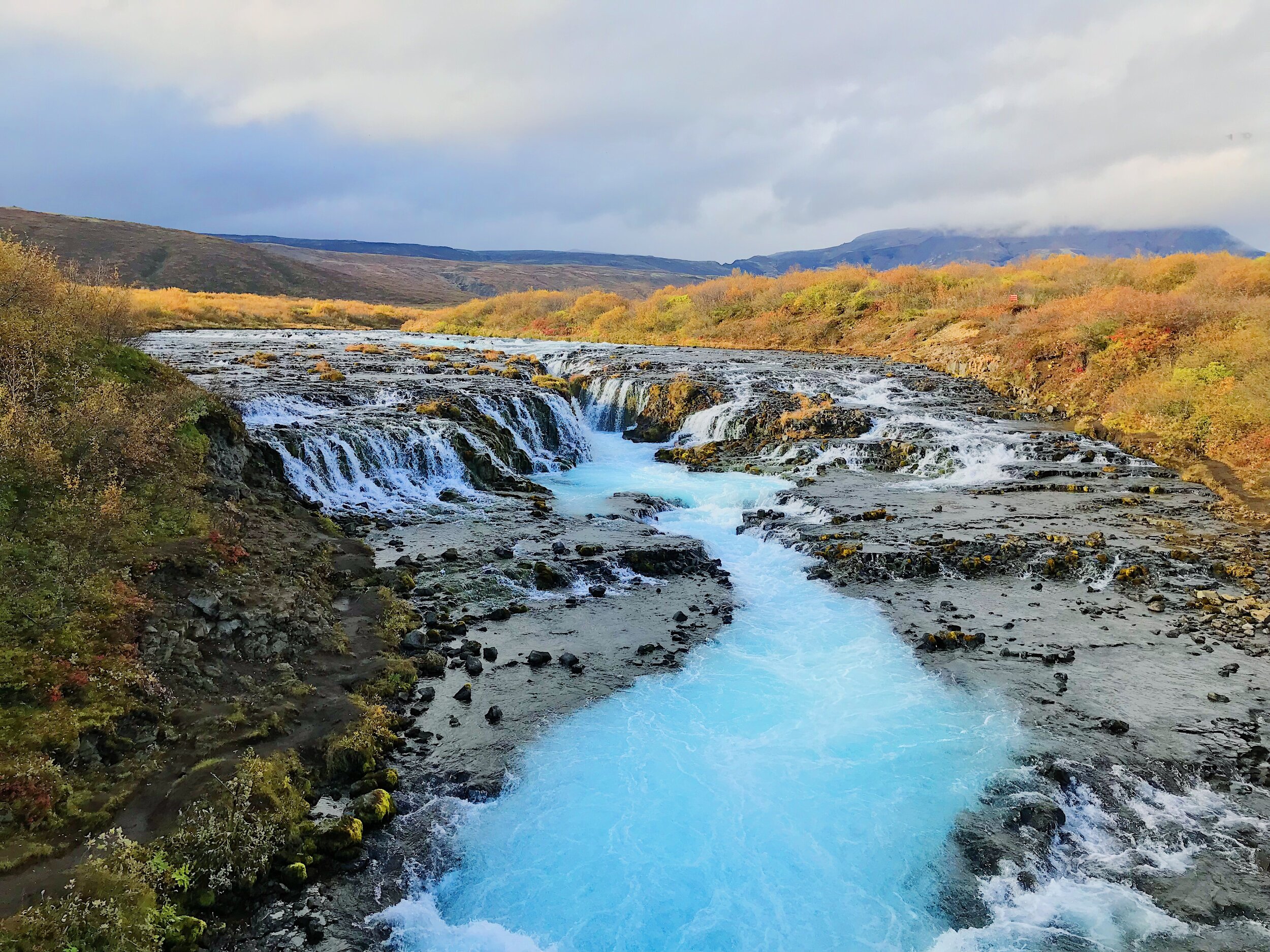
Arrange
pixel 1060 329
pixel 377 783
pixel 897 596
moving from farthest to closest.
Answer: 1. pixel 1060 329
2. pixel 897 596
3. pixel 377 783

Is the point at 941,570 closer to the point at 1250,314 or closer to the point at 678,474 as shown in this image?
the point at 678,474

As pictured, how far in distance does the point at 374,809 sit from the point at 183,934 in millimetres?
2016

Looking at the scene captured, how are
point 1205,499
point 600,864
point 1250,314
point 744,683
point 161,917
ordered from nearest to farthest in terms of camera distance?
point 161,917 < point 600,864 < point 744,683 < point 1205,499 < point 1250,314

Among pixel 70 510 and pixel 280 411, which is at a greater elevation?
pixel 280 411

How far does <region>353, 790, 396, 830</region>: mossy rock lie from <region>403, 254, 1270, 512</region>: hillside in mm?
20563

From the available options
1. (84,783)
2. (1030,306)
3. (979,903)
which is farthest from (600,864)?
(1030,306)

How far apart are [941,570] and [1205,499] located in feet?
29.5

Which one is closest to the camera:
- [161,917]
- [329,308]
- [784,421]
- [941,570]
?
[161,917]

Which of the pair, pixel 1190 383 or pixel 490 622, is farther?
pixel 1190 383

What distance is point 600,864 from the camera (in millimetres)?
7590

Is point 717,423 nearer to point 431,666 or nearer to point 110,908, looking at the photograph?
point 431,666

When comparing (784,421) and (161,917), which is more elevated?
(784,421)

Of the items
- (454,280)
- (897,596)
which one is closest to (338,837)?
(897,596)

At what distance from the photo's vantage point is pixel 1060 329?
32188 mm
